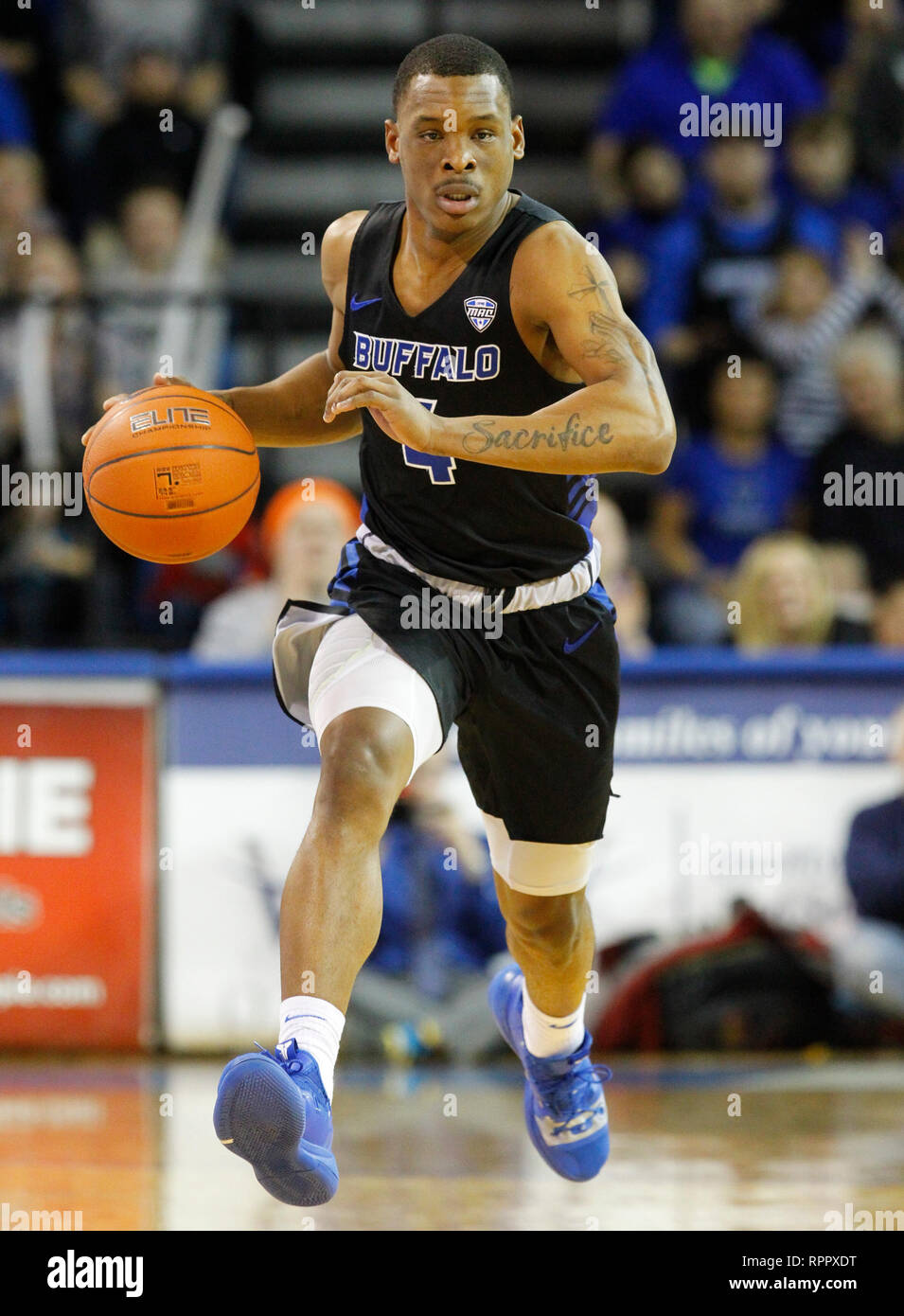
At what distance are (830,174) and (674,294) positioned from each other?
1.28 meters

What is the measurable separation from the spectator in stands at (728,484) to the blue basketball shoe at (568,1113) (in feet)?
14.0

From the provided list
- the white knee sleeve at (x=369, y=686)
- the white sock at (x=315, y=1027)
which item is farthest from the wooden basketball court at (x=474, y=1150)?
the white knee sleeve at (x=369, y=686)

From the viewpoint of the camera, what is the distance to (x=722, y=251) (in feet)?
29.8

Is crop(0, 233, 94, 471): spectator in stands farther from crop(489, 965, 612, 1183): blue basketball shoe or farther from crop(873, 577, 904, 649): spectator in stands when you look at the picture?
crop(489, 965, 612, 1183): blue basketball shoe

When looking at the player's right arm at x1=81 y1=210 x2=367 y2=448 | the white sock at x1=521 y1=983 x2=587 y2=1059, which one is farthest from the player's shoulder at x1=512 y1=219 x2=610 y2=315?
the white sock at x1=521 y1=983 x2=587 y2=1059

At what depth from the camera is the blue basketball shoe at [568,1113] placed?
4621 mm

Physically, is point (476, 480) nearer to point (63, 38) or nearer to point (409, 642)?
point (409, 642)

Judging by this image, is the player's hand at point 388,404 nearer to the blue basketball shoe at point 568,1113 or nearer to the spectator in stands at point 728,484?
the blue basketball shoe at point 568,1113

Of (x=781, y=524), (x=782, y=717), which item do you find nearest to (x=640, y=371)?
(x=782, y=717)

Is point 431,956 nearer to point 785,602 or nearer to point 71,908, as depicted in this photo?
point 71,908

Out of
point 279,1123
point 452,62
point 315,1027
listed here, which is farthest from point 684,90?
point 279,1123

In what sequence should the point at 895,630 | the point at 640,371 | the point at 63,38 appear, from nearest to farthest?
the point at 640,371
the point at 895,630
the point at 63,38
